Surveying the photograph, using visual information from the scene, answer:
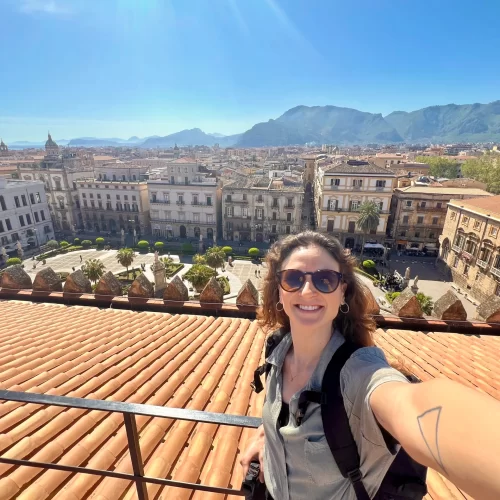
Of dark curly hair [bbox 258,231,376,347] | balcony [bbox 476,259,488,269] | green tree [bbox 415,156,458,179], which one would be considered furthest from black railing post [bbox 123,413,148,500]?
green tree [bbox 415,156,458,179]

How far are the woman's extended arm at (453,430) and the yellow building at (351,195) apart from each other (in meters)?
35.1

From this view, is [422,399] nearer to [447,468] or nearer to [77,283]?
[447,468]

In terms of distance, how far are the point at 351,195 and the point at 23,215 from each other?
44410 millimetres

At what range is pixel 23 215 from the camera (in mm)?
41188

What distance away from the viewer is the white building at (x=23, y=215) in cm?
3884

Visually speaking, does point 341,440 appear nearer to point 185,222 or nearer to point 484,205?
point 484,205

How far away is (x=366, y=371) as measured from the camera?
1.58m

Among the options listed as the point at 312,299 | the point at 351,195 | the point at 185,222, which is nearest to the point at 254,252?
the point at 351,195

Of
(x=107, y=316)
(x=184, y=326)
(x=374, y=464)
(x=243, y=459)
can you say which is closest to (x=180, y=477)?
(x=243, y=459)

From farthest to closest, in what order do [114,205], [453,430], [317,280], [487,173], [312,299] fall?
[114,205] → [487,173] → [317,280] → [312,299] → [453,430]

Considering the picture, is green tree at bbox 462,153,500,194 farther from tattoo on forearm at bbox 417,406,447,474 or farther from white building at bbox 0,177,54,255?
white building at bbox 0,177,54,255

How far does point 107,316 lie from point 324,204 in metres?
32.7

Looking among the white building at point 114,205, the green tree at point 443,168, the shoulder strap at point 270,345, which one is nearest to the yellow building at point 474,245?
the shoulder strap at point 270,345

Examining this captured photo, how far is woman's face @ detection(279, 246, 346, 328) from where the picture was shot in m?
2.09
